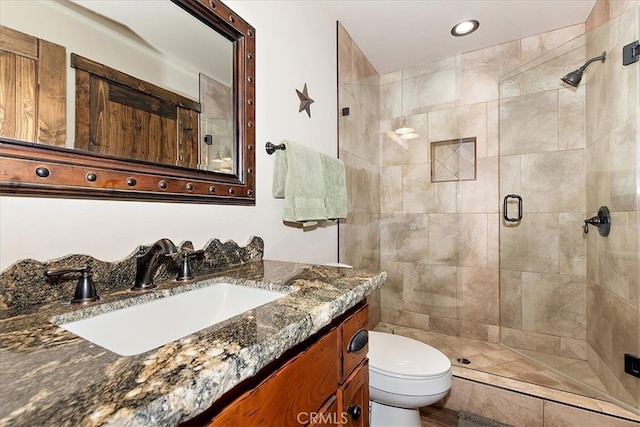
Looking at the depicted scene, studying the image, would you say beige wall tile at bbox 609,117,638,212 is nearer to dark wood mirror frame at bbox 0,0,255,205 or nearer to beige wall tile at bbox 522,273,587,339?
beige wall tile at bbox 522,273,587,339

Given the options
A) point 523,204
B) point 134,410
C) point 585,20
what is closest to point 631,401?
point 523,204

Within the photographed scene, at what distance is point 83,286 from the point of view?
668mm

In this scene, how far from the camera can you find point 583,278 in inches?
79.4

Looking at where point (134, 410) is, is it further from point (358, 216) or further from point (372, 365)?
point (358, 216)

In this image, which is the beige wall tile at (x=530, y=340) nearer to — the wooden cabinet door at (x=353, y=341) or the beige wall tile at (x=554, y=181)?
the beige wall tile at (x=554, y=181)

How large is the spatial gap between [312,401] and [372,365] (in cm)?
87

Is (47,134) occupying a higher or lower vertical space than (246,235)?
higher

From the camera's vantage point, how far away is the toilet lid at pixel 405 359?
131 centimetres

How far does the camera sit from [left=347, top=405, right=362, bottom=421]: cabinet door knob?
0.78 m

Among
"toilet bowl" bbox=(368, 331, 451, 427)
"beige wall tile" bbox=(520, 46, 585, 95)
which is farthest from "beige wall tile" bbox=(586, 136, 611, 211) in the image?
"toilet bowl" bbox=(368, 331, 451, 427)

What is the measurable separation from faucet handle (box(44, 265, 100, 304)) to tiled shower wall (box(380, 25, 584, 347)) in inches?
85.4

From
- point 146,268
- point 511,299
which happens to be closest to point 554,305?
point 511,299

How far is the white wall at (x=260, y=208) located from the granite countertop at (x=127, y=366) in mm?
157

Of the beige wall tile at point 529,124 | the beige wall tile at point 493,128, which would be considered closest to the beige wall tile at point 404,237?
the beige wall tile at point 493,128
